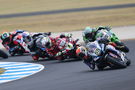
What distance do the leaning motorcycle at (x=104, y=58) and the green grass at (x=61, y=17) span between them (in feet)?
57.7

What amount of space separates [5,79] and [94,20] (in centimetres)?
2020

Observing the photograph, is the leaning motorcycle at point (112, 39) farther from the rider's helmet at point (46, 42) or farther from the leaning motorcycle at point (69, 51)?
the rider's helmet at point (46, 42)

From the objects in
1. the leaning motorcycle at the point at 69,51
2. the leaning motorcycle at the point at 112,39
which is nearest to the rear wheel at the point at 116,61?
the leaning motorcycle at the point at 112,39

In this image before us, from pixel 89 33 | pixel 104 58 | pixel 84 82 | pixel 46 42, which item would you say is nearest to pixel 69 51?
pixel 46 42

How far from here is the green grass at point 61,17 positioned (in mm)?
33281

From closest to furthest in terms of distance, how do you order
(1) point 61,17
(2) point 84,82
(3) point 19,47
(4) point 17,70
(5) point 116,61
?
(2) point 84,82 < (5) point 116,61 < (4) point 17,70 < (3) point 19,47 < (1) point 61,17

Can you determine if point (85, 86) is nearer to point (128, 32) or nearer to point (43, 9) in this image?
point (128, 32)

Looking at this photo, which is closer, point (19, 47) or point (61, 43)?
point (61, 43)

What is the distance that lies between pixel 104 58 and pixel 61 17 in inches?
873

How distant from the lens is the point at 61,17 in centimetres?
3584

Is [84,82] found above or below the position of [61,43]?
below

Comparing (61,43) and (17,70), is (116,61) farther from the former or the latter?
(61,43)

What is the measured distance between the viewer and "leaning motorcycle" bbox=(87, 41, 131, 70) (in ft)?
44.8

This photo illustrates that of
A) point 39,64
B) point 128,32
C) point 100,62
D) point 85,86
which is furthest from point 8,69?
point 128,32
